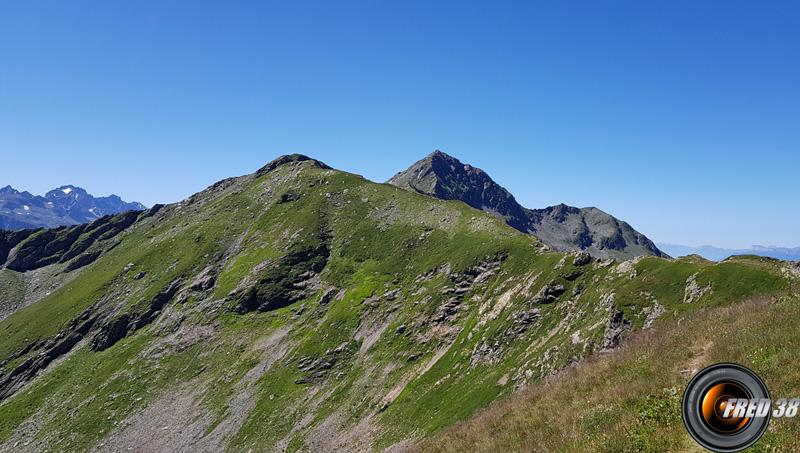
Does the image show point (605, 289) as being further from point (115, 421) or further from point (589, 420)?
point (115, 421)

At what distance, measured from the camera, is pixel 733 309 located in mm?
25141

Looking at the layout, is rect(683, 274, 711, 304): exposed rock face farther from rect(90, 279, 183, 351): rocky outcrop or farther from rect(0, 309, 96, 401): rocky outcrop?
rect(0, 309, 96, 401): rocky outcrop

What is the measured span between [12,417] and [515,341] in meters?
118

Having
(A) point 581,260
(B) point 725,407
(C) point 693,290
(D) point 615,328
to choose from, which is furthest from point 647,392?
(A) point 581,260

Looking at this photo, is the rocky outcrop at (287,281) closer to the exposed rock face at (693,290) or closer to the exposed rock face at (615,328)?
the exposed rock face at (615,328)

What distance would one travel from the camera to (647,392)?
18.1m

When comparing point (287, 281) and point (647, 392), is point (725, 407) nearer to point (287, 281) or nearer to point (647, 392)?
point (647, 392)

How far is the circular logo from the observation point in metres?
11.9

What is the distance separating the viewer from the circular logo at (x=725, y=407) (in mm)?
11898

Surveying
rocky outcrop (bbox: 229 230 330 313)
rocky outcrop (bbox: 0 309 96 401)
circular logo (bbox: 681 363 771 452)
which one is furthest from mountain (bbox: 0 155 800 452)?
circular logo (bbox: 681 363 771 452)

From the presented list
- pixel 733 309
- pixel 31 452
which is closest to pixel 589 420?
pixel 733 309

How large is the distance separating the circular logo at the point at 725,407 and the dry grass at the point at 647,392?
0.72 m

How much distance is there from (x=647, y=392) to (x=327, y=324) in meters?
85.1

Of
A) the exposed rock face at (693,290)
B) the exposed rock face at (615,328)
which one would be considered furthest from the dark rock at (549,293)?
the exposed rock face at (693,290)
